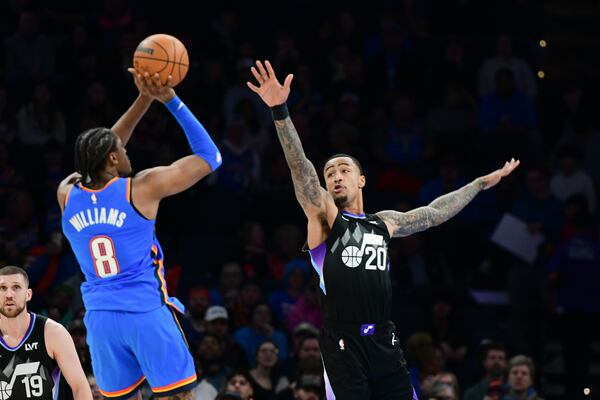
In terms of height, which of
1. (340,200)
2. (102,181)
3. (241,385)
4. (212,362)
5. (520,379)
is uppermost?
(102,181)

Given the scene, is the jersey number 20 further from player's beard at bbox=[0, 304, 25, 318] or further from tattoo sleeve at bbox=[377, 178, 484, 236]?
tattoo sleeve at bbox=[377, 178, 484, 236]

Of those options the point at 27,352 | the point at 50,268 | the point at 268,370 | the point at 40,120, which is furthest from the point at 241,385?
the point at 40,120

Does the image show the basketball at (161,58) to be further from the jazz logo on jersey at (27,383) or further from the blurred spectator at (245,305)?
the blurred spectator at (245,305)

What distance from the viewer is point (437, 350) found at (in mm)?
12656

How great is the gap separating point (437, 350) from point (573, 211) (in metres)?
3.17

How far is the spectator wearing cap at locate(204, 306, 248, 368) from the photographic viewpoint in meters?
12.4

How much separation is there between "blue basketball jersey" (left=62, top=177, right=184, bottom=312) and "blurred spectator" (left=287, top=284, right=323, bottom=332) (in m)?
5.79

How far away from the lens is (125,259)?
7.61m

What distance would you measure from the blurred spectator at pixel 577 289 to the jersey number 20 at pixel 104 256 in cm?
813

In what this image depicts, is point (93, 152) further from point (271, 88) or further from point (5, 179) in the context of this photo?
point (5, 179)

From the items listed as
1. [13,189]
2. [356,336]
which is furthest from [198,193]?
[356,336]

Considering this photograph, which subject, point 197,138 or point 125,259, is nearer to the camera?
point 125,259

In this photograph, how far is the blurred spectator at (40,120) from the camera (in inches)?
579

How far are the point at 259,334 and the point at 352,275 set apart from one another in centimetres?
508
